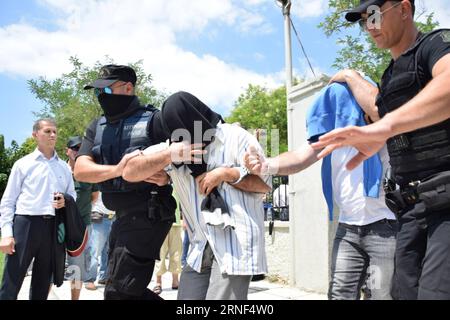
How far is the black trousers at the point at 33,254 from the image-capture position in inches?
178

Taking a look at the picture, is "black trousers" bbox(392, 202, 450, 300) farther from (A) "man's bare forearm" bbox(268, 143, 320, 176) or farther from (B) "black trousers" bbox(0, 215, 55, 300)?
(B) "black trousers" bbox(0, 215, 55, 300)

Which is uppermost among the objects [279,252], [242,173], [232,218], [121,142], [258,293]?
[121,142]

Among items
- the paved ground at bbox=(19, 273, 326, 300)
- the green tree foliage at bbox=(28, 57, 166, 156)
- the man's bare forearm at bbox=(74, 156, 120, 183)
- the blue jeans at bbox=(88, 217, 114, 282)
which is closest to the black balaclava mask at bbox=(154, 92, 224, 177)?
the man's bare forearm at bbox=(74, 156, 120, 183)

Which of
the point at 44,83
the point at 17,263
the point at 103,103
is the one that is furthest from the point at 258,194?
the point at 44,83

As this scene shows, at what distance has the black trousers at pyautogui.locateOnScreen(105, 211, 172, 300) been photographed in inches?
128

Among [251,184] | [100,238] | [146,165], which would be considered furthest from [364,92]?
[100,238]

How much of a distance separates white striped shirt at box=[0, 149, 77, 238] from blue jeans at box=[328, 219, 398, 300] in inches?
121

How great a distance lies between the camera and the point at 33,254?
15.3 ft

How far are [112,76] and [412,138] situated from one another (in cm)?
230

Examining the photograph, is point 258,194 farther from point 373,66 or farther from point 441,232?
point 373,66

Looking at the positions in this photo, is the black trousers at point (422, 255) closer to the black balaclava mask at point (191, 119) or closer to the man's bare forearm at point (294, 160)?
the man's bare forearm at point (294, 160)

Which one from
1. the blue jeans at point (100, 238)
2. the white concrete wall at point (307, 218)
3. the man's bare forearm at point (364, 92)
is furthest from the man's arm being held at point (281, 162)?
the blue jeans at point (100, 238)

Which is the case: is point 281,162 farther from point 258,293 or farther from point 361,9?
point 258,293

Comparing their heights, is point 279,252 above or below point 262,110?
below
